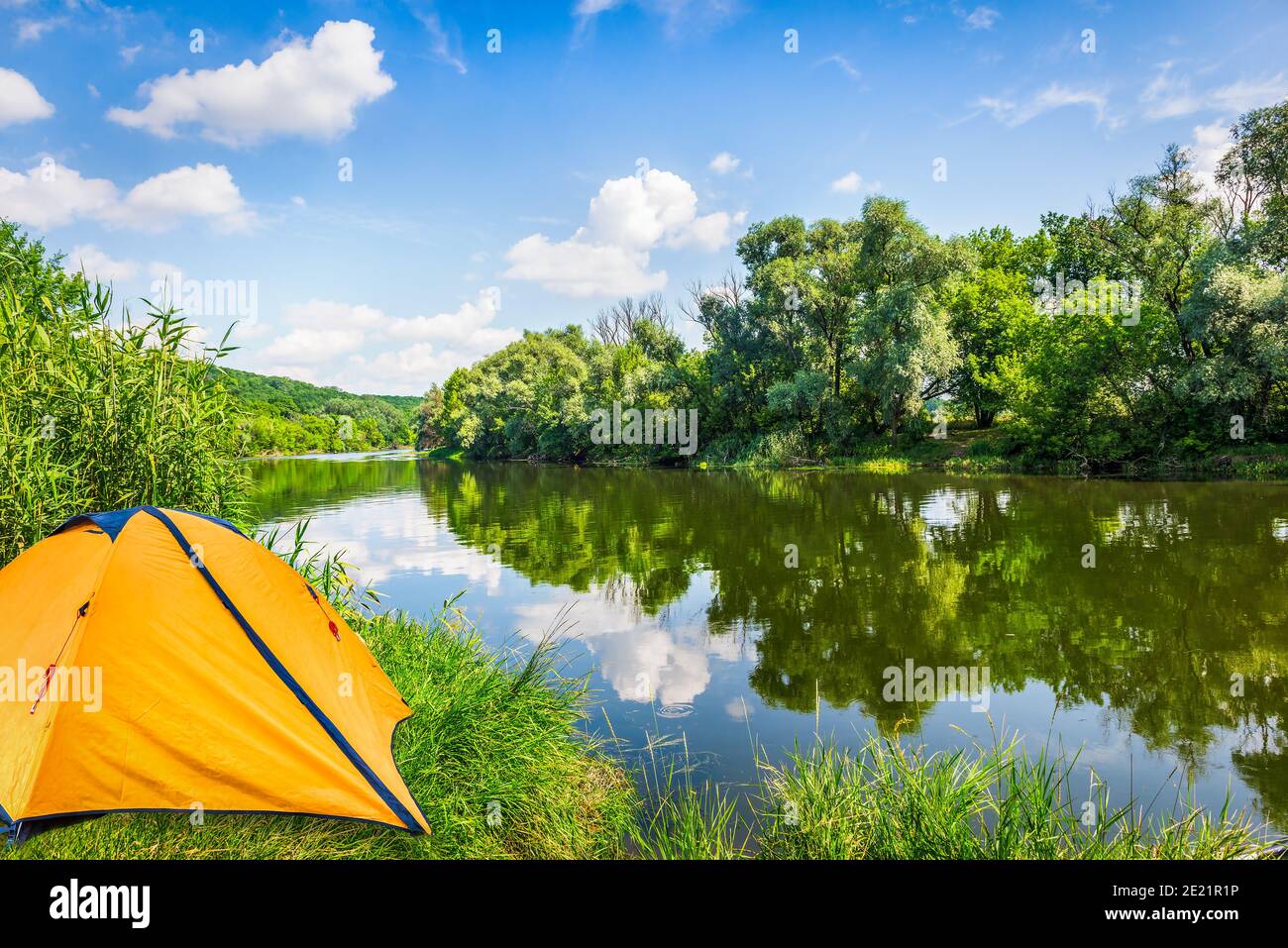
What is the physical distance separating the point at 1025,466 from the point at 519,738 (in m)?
32.9

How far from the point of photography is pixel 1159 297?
2920 cm

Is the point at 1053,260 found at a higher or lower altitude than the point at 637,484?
higher

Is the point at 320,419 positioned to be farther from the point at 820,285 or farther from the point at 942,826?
the point at 942,826

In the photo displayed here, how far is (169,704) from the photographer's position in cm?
416

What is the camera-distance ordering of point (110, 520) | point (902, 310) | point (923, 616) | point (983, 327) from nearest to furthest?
point (110, 520) → point (923, 616) → point (902, 310) → point (983, 327)

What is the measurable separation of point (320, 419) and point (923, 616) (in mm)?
133152

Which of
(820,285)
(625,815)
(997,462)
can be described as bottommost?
(625,815)

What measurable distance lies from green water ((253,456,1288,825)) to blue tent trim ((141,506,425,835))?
2.71 metres

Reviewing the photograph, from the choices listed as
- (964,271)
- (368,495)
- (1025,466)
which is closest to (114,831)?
(368,495)

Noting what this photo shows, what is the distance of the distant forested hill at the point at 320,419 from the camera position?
344 feet

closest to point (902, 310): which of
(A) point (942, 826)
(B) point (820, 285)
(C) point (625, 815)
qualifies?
(B) point (820, 285)

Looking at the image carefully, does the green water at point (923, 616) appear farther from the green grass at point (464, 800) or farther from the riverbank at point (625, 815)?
the green grass at point (464, 800)
